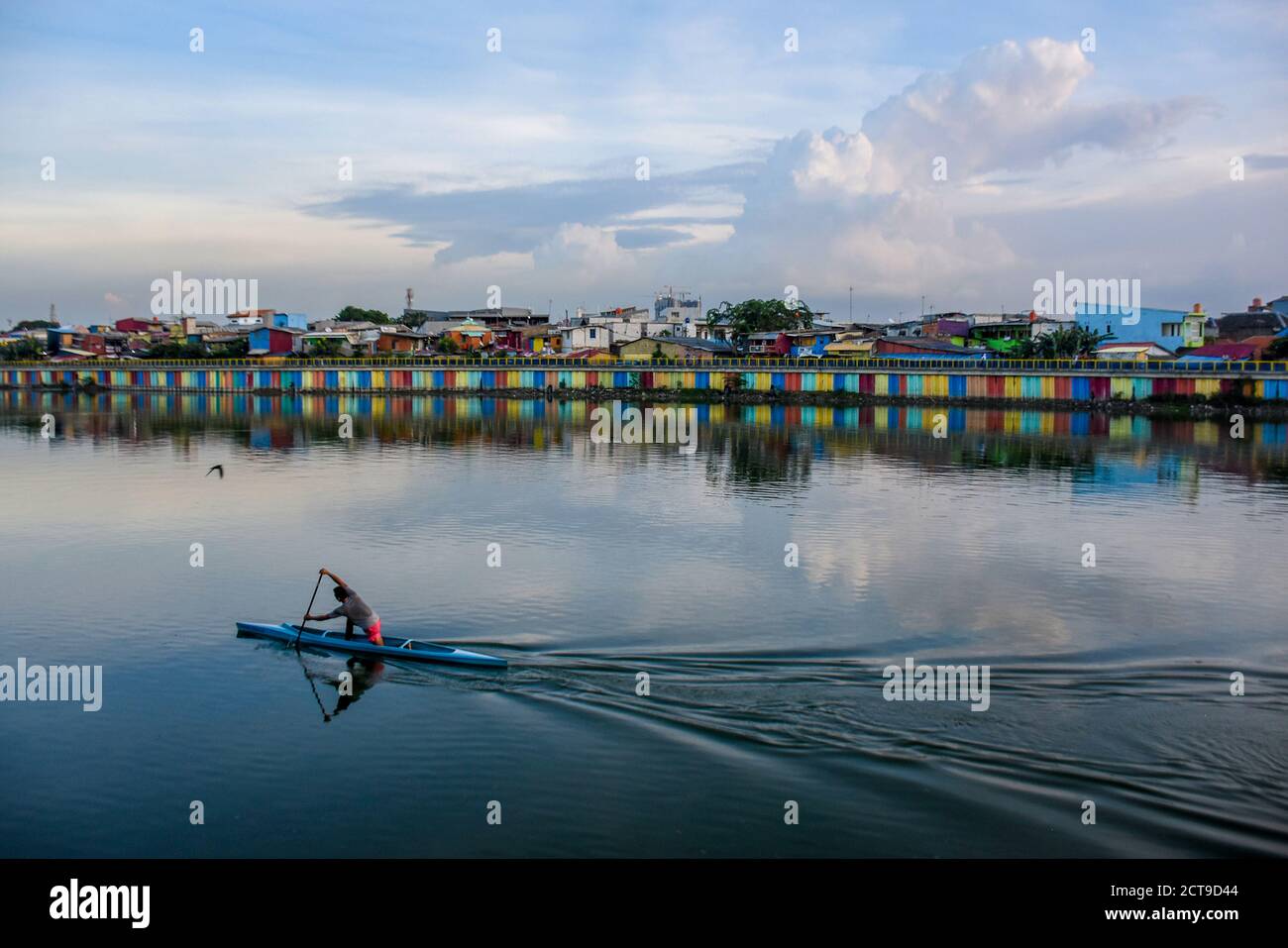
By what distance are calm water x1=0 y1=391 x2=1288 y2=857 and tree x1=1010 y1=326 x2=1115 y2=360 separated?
1478 inches

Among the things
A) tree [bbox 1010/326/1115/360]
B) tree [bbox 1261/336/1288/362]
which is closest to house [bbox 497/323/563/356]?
tree [bbox 1010/326/1115/360]

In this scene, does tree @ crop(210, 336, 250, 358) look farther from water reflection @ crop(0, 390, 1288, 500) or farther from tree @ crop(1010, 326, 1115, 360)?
tree @ crop(1010, 326, 1115, 360)

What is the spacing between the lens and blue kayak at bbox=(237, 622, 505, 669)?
1348 centimetres

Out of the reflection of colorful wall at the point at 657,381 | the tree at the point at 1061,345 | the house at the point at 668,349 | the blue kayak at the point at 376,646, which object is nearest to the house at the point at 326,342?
the reflection of colorful wall at the point at 657,381

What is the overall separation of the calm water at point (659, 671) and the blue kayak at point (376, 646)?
0.20 meters

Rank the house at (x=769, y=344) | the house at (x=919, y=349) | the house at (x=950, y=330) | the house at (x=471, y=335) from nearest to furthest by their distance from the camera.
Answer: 1. the house at (x=919, y=349)
2. the house at (x=950, y=330)
3. the house at (x=769, y=344)
4. the house at (x=471, y=335)

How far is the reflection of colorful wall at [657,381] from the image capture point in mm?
58031

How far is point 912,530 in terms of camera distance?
23.5 m

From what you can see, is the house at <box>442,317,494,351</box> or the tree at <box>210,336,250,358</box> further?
the house at <box>442,317,494,351</box>

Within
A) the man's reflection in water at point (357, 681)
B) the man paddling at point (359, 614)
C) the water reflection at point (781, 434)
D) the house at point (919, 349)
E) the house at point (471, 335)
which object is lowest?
the man's reflection in water at point (357, 681)

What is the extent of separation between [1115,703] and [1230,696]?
1.51m

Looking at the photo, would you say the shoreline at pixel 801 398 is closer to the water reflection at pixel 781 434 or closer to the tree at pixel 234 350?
the water reflection at pixel 781 434

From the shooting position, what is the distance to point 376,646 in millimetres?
14047
